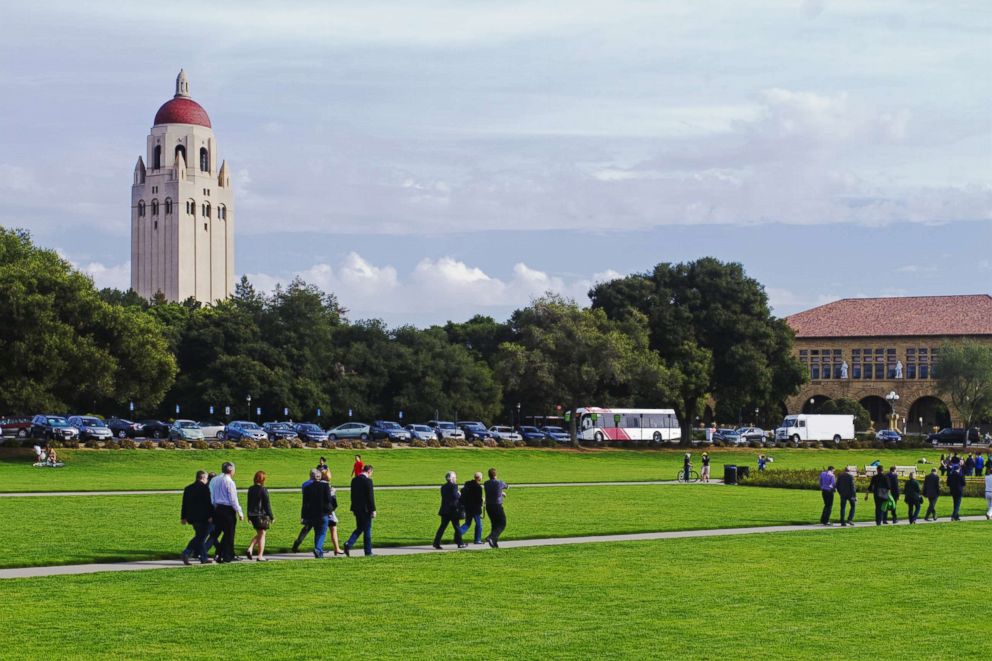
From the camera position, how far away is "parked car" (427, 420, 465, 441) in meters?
82.6

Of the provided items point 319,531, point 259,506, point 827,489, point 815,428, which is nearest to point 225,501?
point 259,506

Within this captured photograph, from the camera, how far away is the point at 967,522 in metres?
35.8

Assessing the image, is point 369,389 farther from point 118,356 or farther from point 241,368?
point 118,356

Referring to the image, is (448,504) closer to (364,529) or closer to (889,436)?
(364,529)

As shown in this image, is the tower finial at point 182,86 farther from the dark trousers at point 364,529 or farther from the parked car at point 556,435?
the dark trousers at point 364,529

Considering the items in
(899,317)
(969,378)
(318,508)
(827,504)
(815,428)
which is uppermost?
(899,317)

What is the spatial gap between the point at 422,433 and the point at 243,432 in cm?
1114

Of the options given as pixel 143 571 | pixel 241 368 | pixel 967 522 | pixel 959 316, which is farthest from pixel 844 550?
pixel 959 316

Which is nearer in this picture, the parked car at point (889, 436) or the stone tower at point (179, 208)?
the parked car at point (889, 436)

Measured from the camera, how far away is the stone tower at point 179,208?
17100 cm

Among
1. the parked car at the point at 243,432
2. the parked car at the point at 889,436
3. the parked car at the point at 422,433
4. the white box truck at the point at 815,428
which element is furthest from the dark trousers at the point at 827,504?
the parked car at the point at 889,436

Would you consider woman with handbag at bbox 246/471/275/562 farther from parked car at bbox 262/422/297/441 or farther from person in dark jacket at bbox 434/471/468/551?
parked car at bbox 262/422/297/441

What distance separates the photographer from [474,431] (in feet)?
281

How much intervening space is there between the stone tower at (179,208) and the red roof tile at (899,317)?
259 ft
